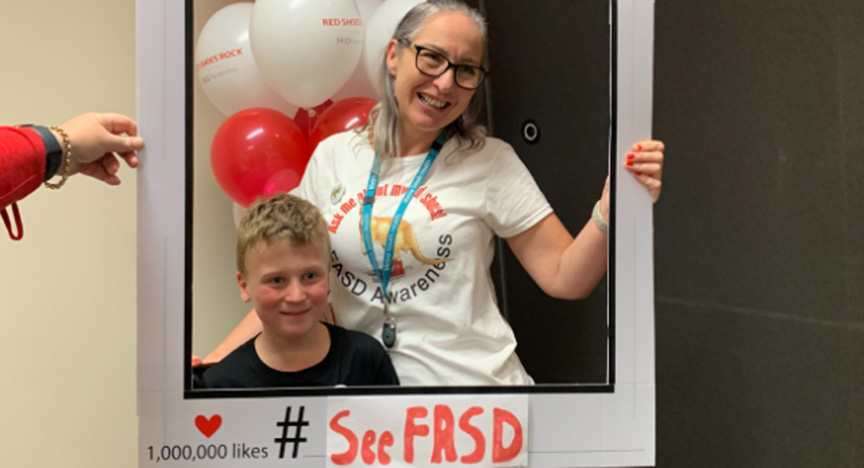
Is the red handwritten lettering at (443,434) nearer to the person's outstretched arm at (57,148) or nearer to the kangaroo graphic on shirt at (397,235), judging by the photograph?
the kangaroo graphic on shirt at (397,235)

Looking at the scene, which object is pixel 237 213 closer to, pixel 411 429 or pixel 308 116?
pixel 308 116

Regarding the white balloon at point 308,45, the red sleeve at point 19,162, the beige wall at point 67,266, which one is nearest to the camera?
the red sleeve at point 19,162

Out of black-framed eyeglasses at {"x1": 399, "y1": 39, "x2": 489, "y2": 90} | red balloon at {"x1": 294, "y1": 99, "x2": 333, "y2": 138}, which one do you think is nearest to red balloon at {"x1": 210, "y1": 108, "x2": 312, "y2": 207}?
red balloon at {"x1": 294, "y1": 99, "x2": 333, "y2": 138}

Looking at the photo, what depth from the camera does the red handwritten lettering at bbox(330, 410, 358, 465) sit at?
1.04 meters

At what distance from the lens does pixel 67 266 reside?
1.81 m

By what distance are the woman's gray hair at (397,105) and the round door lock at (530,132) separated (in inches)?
2.9

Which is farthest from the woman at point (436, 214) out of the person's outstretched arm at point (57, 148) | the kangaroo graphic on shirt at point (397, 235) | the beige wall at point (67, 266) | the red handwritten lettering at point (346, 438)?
the beige wall at point (67, 266)

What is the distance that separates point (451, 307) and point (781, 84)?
735 mm

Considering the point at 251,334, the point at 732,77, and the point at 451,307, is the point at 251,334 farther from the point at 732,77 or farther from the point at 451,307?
the point at 732,77

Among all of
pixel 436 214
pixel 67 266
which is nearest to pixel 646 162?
pixel 436 214

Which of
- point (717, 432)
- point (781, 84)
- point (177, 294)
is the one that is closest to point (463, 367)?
point (177, 294)

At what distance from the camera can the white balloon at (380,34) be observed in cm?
112

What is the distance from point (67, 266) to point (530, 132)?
128 cm

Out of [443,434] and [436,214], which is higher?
[436,214]
